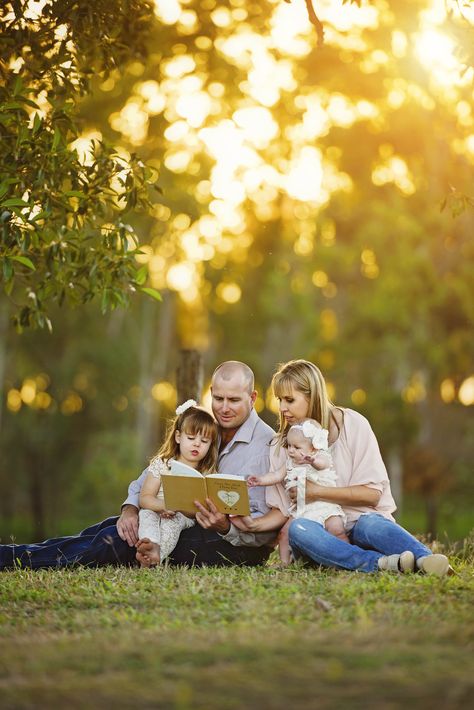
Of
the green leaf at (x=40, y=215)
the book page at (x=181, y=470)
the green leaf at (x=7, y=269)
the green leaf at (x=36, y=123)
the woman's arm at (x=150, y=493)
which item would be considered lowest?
the woman's arm at (x=150, y=493)

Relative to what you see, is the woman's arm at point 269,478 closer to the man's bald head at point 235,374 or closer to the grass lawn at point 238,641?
the grass lawn at point 238,641

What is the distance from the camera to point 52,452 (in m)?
36.5

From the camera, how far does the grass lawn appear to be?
13.4 feet

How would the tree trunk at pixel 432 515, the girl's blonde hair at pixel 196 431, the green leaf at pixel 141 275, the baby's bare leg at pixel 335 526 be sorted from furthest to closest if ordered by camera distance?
the tree trunk at pixel 432 515
the green leaf at pixel 141 275
the girl's blonde hair at pixel 196 431
the baby's bare leg at pixel 335 526

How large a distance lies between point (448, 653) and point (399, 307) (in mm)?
24230

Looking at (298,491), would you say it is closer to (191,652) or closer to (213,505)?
(213,505)

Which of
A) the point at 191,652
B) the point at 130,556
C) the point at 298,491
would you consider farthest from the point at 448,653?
the point at 130,556

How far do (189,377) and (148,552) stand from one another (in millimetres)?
3772

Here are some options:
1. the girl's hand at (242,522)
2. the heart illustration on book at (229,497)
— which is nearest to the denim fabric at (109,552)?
the girl's hand at (242,522)

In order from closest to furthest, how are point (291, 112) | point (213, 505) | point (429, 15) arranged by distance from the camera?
point (213, 505) < point (429, 15) < point (291, 112)

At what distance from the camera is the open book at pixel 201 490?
7.00 meters

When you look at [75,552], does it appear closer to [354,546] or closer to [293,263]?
[354,546]

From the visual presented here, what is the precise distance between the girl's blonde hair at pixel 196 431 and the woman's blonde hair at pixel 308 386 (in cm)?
52

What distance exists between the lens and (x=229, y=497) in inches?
279
